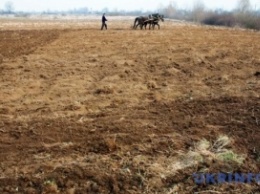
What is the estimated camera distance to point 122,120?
8.07m

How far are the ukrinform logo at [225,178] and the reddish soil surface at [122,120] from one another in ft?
0.32

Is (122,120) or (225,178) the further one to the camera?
(122,120)

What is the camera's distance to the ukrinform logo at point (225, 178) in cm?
588

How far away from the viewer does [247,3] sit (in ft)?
233

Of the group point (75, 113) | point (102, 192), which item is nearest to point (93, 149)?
point (102, 192)

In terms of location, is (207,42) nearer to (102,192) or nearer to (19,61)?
(19,61)

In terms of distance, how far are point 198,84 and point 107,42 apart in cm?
981

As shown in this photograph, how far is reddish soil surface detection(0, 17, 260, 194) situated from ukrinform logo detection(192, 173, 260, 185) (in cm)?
10

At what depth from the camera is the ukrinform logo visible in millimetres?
5875

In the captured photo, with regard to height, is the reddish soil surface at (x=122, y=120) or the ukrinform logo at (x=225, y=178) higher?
the reddish soil surface at (x=122, y=120)

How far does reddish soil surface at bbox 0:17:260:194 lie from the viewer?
5.93m

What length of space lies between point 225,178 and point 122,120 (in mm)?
2729

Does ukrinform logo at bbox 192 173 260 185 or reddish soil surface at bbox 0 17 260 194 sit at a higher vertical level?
reddish soil surface at bbox 0 17 260 194

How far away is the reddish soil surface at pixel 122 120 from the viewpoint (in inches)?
234
